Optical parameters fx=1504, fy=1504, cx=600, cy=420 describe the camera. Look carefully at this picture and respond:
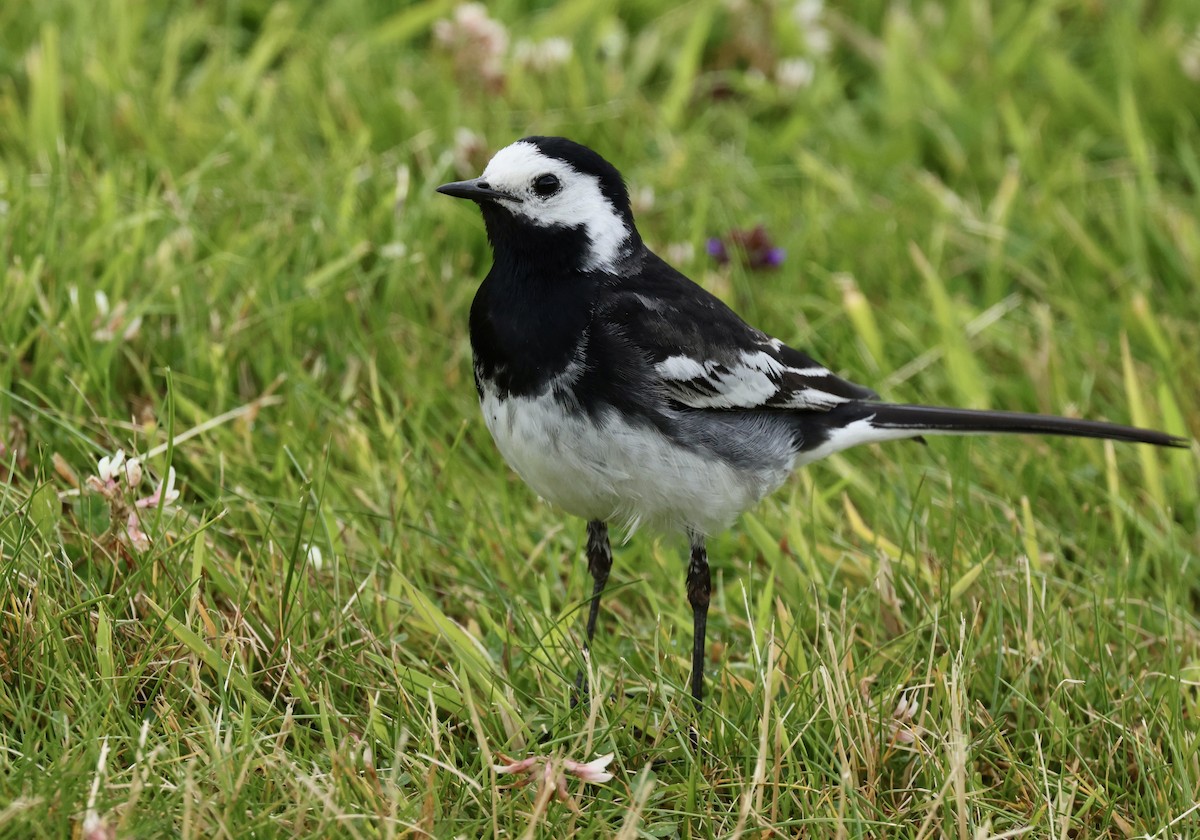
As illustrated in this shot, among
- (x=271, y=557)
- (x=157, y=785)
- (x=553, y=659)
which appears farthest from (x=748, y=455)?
(x=157, y=785)

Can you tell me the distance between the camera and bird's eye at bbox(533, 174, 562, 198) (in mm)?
3826

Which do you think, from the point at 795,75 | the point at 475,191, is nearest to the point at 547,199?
the point at 475,191

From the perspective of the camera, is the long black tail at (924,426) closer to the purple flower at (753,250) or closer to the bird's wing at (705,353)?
the bird's wing at (705,353)

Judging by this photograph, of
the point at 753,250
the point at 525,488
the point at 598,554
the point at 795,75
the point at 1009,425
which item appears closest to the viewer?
the point at 598,554

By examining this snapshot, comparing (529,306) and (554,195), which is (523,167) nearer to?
(554,195)

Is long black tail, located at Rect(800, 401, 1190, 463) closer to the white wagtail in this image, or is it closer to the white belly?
the white wagtail

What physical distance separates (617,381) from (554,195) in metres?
0.55

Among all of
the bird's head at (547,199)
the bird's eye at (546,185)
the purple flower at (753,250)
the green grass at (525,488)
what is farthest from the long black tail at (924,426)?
the purple flower at (753,250)

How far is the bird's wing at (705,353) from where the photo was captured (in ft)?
12.3

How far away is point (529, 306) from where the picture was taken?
3.72 metres

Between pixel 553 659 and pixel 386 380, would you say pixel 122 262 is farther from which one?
pixel 553 659

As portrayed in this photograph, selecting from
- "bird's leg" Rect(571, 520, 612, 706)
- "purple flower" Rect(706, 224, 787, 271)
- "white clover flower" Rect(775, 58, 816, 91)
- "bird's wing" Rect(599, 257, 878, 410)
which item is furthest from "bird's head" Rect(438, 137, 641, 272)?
"white clover flower" Rect(775, 58, 816, 91)

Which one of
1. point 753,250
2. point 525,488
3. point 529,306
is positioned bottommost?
point 525,488

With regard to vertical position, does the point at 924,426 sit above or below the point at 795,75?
below
